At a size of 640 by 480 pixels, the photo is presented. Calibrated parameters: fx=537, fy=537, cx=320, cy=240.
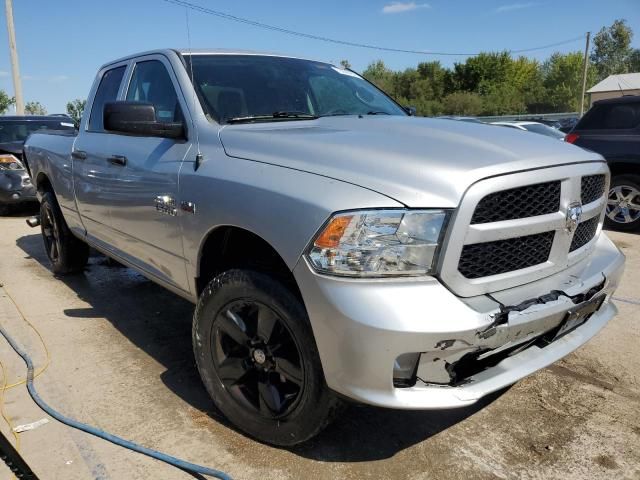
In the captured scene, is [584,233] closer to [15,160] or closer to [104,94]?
[104,94]

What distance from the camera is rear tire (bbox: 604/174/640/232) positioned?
267 inches

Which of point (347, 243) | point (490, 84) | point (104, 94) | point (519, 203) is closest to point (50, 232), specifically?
→ point (104, 94)

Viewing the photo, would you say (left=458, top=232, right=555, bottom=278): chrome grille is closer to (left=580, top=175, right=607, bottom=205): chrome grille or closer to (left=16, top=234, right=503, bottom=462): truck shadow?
(left=580, top=175, right=607, bottom=205): chrome grille

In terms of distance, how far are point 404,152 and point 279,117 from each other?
1.08m

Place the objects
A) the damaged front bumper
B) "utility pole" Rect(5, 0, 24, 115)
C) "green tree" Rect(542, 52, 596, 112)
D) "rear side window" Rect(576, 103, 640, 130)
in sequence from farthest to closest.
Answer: "green tree" Rect(542, 52, 596, 112) → "utility pole" Rect(5, 0, 24, 115) → "rear side window" Rect(576, 103, 640, 130) → the damaged front bumper

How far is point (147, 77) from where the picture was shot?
3553 mm

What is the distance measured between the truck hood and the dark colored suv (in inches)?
191

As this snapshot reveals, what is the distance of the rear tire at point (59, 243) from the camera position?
5.08m

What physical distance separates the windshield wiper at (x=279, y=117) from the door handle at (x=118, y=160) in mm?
871

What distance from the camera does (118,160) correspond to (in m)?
3.39

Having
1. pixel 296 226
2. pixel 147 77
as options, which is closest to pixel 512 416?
pixel 296 226

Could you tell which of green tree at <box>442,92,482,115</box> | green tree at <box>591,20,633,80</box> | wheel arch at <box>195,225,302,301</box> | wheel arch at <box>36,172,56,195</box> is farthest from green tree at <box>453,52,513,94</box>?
wheel arch at <box>195,225,302,301</box>

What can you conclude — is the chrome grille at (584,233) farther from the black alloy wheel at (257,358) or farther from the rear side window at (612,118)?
the rear side window at (612,118)

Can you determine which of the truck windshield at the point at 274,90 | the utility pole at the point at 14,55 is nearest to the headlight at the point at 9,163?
the truck windshield at the point at 274,90
